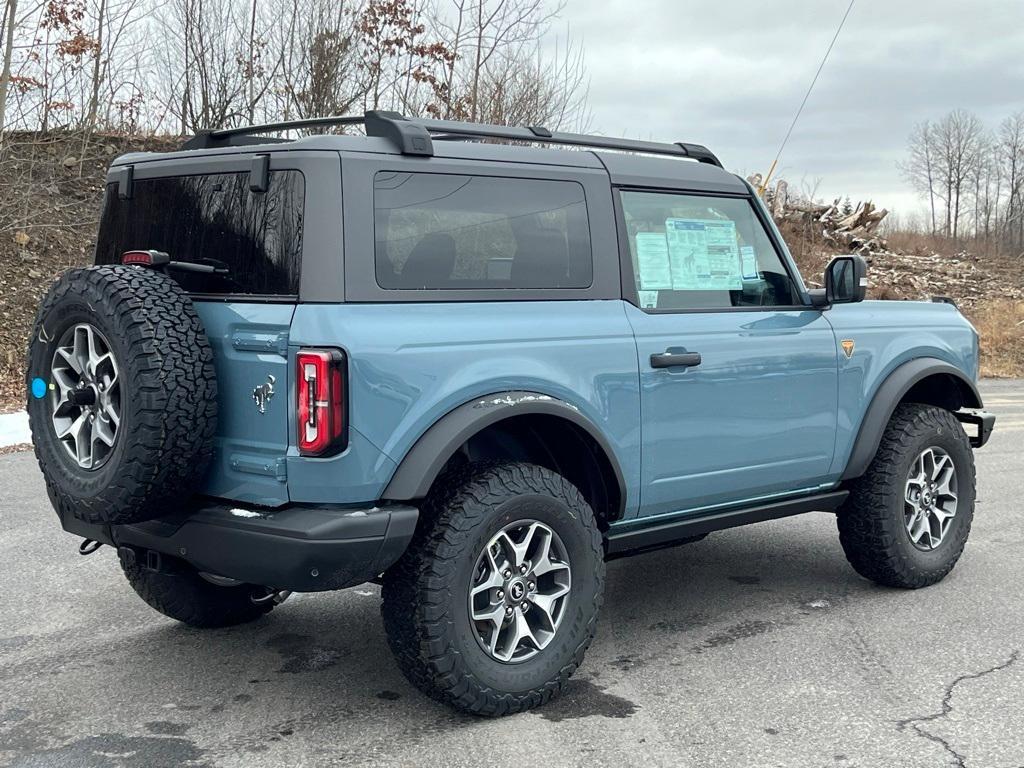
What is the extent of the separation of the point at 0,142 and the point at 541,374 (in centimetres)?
1187

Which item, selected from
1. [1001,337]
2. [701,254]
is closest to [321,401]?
[701,254]

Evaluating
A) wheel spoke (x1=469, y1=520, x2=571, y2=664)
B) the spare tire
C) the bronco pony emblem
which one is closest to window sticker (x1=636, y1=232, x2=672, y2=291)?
wheel spoke (x1=469, y1=520, x2=571, y2=664)

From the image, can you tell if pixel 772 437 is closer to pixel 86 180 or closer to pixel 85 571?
pixel 85 571

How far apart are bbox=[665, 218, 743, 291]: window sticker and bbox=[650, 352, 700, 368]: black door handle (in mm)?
333

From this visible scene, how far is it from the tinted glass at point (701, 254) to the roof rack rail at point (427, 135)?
0.27 meters

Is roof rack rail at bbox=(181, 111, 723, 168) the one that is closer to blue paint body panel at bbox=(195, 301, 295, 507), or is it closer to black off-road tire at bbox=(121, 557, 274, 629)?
blue paint body panel at bbox=(195, 301, 295, 507)

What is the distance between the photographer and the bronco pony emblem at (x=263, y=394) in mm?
3576

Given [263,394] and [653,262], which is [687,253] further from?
[263,394]

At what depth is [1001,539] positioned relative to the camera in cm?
662

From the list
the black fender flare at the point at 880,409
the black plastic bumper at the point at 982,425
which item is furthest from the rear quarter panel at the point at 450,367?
the black plastic bumper at the point at 982,425

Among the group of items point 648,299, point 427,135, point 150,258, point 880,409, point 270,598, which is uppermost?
point 427,135

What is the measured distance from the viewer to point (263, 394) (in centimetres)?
359

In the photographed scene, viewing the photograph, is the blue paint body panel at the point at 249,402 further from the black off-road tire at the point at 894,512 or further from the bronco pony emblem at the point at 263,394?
the black off-road tire at the point at 894,512

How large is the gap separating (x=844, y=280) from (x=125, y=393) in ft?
10.2
